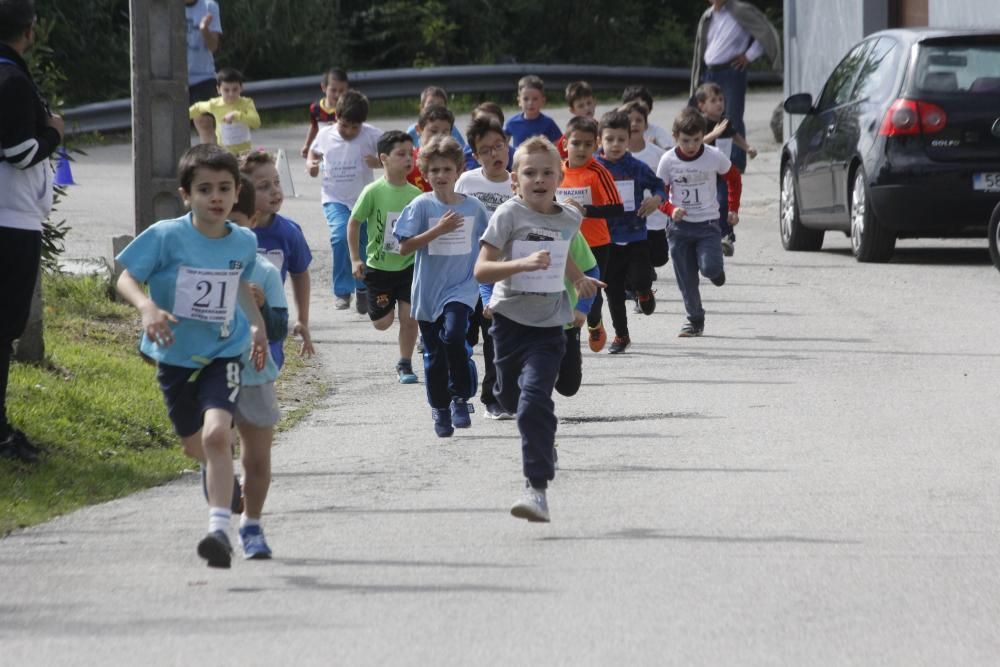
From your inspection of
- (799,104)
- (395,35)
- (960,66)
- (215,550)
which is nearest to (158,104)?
(215,550)

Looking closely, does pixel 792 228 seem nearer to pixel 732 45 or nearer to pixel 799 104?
pixel 799 104

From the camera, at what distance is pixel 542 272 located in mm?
8039

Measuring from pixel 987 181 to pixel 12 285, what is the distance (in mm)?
8733

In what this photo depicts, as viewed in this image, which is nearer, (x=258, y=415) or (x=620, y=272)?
(x=258, y=415)

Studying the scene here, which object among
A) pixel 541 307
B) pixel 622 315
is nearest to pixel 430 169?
pixel 541 307

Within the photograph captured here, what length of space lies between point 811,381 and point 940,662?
19.3ft

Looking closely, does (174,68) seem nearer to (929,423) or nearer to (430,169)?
(430,169)

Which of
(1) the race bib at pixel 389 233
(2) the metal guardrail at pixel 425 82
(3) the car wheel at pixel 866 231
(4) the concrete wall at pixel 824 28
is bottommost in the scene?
(3) the car wheel at pixel 866 231

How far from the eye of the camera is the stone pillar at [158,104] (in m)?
12.1

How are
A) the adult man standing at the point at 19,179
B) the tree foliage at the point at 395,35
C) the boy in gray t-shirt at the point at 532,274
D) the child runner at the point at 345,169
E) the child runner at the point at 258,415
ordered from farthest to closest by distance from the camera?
the tree foliage at the point at 395,35 → the child runner at the point at 345,169 → the adult man standing at the point at 19,179 → the boy in gray t-shirt at the point at 532,274 → the child runner at the point at 258,415

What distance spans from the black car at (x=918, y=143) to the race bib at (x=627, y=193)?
12.4ft

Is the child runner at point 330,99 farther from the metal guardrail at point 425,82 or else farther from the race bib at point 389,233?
the metal guardrail at point 425,82

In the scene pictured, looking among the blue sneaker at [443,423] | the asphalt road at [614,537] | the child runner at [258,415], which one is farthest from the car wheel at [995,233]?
the child runner at [258,415]

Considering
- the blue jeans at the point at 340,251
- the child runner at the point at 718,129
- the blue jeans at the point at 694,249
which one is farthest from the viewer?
the child runner at the point at 718,129
